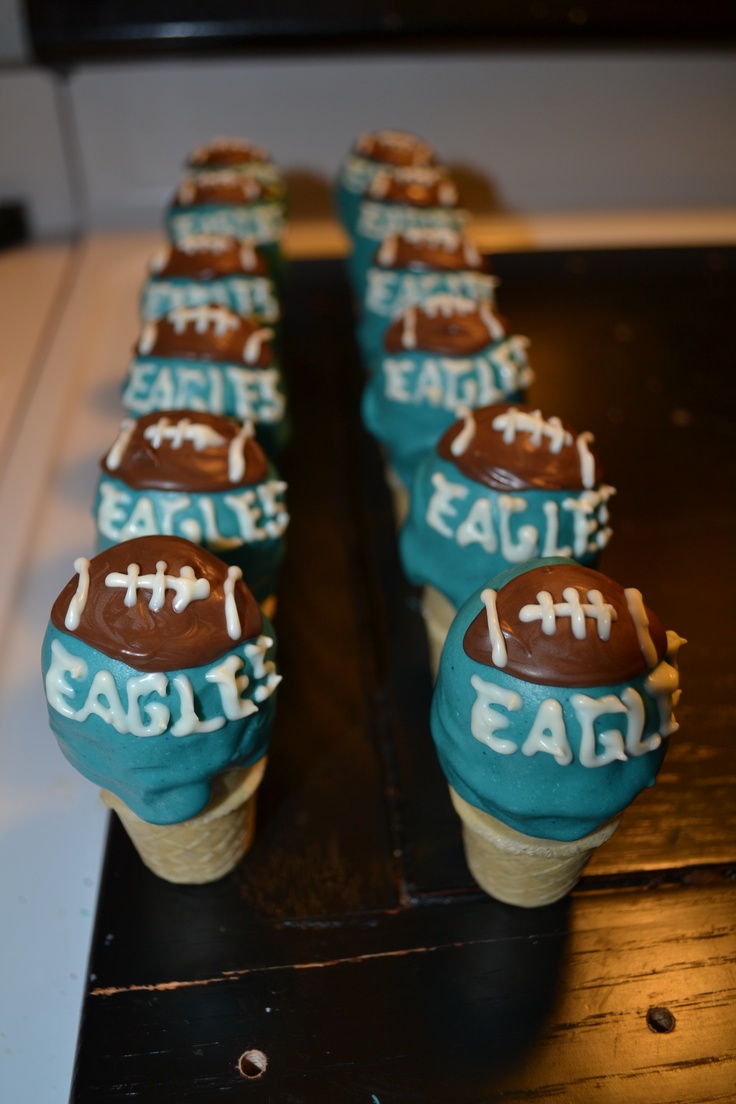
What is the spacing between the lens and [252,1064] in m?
1.05

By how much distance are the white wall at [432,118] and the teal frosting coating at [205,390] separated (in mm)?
1582

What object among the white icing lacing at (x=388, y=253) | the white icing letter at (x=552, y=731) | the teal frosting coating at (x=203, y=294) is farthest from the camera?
the white icing lacing at (x=388, y=253)

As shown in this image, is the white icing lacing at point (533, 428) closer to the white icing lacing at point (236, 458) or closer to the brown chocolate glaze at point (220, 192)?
the white icing lacing at point (236, 458)

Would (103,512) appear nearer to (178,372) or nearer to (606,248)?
(178,372)

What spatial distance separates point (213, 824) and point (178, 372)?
755 mm

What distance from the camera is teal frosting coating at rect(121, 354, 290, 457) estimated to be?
1.56m

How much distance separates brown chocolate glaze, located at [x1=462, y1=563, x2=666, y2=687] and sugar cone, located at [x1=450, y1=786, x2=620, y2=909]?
0.21m

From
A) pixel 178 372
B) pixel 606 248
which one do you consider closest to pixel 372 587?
pixel 178 372

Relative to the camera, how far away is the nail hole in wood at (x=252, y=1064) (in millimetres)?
1043

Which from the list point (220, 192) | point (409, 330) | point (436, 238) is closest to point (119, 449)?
point (409, 330)

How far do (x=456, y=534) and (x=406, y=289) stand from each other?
786 mm

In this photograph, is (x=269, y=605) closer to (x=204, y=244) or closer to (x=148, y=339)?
(x=148, y=339)

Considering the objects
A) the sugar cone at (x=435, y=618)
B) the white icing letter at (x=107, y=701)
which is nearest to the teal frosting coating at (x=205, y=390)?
the sugar cone at (x=435, y=618)

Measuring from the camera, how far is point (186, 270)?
6.12 feet
